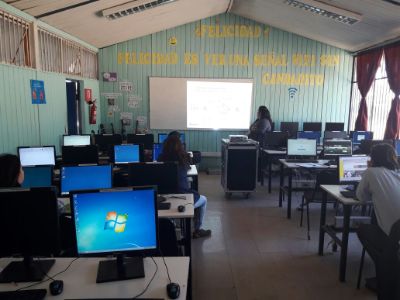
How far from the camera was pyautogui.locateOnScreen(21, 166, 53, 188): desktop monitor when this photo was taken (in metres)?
3.56

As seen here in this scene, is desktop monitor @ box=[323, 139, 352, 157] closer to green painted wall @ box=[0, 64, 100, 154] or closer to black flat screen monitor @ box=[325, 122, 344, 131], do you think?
black flat screen monitor @ box=[325, 122, 344, 131]

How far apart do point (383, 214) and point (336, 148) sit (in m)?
2.87

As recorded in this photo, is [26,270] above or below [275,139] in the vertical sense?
below

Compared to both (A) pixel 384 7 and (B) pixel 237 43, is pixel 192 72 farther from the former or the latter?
(A) pixel 384 7

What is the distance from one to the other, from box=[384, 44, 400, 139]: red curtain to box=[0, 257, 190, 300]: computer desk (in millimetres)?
5793

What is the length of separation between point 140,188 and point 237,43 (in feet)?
22.6

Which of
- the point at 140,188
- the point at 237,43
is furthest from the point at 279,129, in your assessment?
the point at 140,188

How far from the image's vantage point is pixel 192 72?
8117mm

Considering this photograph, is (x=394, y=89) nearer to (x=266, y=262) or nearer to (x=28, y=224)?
(x=266, y=262)

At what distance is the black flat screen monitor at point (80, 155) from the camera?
448 centimetres

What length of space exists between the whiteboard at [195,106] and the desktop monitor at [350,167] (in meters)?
4.48

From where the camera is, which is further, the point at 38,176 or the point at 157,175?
the point at 38,176

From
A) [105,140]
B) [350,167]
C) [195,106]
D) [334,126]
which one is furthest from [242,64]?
[350,167]

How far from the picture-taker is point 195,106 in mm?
8203
